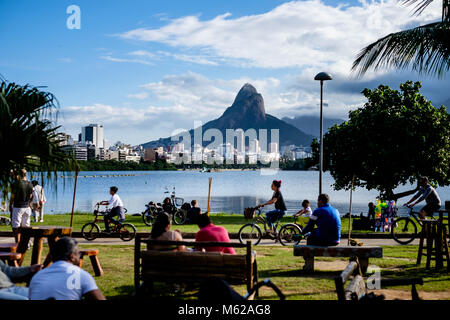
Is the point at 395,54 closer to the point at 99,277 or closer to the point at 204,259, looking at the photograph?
the point at 204,259

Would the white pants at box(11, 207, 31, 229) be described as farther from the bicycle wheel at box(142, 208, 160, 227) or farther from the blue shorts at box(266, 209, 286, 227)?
the bicycle wheel at box(142, 208, 160, 227)

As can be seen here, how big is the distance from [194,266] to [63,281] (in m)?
2.60

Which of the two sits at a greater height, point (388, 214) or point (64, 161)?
point (64, 161)

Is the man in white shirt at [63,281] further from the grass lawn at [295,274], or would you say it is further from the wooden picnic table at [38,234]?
the wooden picnic table at [38,234]

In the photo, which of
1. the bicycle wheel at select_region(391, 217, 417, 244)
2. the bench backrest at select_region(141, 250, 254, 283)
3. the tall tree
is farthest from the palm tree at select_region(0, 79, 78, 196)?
the tall tree

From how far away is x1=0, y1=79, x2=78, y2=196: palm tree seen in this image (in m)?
6.89

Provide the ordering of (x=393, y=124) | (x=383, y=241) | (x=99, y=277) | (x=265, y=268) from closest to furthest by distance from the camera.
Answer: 1. (x=99, y=277)
2. (x=265, y=268)
3. (x=383, y=241)
4. (x=393, y=124)

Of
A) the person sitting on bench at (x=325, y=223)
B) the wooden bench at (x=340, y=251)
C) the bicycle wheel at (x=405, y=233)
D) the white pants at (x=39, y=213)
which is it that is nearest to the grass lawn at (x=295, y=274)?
the wooden bench at (x=340, y=251)

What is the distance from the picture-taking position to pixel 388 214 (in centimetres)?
2192

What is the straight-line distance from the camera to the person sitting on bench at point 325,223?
398 inches

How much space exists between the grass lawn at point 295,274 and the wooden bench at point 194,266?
83cm

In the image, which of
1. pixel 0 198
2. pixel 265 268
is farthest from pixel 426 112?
pixel 0 198

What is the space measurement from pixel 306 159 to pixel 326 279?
35.2 metres
